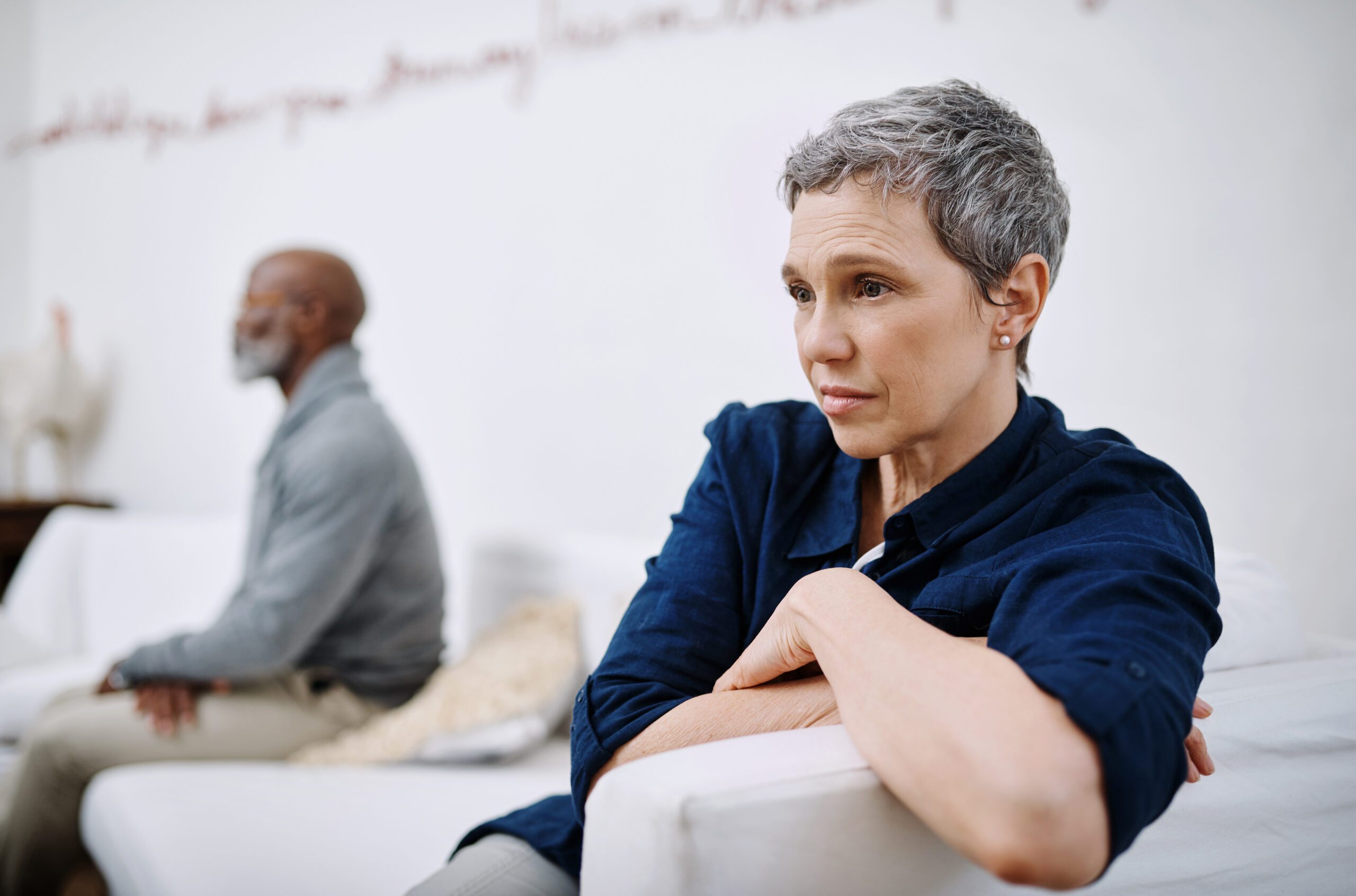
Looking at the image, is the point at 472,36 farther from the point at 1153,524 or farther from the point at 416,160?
the point at 1153,524

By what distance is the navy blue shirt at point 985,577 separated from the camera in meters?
0.74

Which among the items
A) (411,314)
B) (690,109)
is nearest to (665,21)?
(690,109)

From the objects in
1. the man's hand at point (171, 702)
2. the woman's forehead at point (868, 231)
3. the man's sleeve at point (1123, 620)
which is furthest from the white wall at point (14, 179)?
the man's sleeve at point (1123, 620)

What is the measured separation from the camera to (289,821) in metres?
1.64

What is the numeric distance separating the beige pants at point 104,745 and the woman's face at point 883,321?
144cm

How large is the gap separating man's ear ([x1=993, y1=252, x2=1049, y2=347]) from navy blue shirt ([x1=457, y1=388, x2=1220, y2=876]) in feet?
0.34

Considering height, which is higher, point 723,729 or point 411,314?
point 411,314

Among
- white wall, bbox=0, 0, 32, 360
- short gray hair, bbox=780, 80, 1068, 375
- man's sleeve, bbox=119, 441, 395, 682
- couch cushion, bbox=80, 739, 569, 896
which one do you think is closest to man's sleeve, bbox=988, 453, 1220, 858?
short gray hair, bbox=780, 80, 1068, 375

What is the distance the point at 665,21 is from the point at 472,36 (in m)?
0.75

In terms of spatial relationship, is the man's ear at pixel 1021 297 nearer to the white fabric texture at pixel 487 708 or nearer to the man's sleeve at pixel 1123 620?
the man's sleeve at pixel 1123 620

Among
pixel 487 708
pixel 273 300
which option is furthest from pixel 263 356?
pixel 487 708

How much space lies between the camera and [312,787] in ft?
5.85

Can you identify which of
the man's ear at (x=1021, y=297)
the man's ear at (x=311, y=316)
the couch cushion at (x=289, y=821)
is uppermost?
A: the man's ear at (x=1021, y=297)

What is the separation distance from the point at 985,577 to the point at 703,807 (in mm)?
356
